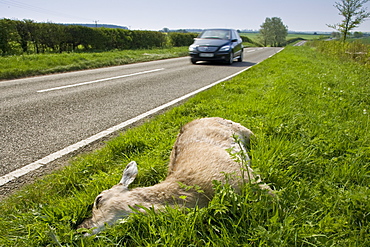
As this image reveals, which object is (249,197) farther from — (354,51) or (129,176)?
(354,51)

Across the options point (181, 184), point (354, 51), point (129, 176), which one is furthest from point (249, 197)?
point (354, 51)

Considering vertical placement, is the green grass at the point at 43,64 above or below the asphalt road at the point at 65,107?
above

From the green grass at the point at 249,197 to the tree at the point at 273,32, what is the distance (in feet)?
287

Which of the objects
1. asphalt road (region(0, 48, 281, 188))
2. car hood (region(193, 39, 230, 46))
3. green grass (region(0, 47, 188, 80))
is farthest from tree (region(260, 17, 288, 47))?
asphalt road (region(0, 48, 281, 188))

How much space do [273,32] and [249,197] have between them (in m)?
91.9

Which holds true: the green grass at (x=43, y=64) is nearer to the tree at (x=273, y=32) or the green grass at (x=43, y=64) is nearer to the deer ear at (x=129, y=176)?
the deer ear at (x=129, y=176)

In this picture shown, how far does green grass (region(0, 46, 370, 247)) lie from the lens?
164 cm

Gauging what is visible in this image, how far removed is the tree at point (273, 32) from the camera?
83.6 meters

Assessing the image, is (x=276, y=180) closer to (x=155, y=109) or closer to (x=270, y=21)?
(x=155, y=109)

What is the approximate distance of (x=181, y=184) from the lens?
193 centimetres

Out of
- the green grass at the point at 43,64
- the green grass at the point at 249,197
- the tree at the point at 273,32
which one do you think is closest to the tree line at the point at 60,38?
the green grass at the point at 43,64

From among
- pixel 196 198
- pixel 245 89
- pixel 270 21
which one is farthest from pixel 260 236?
pixel 270 21

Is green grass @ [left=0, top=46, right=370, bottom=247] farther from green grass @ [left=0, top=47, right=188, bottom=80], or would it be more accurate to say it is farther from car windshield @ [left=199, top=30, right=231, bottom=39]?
car windshield @ [left=199, top=30, right=231, bottom=39]

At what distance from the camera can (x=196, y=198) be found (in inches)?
76.5
